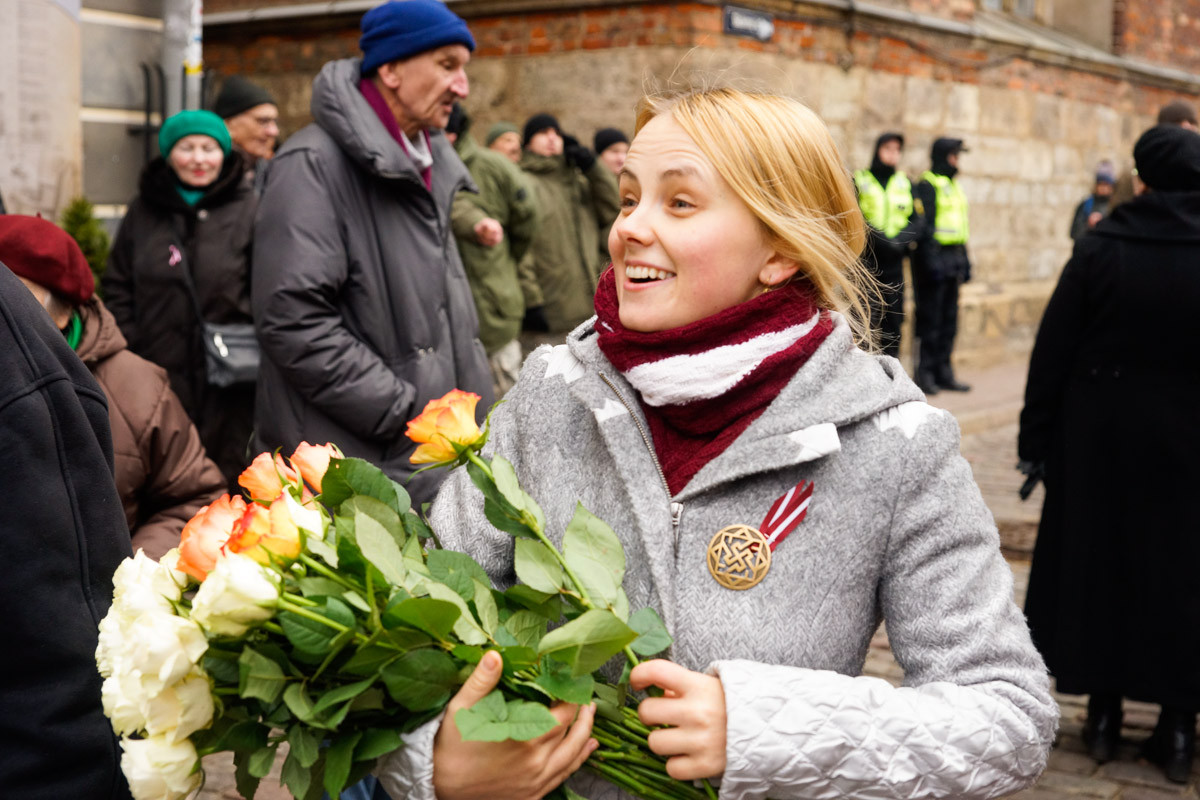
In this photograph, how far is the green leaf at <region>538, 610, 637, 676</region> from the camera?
1.44 meters

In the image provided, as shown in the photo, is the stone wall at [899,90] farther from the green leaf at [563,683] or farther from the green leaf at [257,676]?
the green leaf at [257,676]

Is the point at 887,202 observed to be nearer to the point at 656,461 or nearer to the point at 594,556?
the point at 656,461

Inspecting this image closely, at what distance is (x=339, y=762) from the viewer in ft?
4.72

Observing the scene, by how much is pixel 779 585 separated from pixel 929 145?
11487 millimetres

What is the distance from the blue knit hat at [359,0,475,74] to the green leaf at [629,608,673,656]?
2557mm

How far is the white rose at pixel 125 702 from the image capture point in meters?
1.31

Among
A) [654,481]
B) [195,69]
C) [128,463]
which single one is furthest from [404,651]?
[195,69]

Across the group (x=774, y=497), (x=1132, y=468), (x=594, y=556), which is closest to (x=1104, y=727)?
(x=1132, y=468)

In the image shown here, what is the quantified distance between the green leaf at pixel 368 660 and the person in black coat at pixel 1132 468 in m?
3.36

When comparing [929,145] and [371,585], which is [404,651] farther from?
[929,145]

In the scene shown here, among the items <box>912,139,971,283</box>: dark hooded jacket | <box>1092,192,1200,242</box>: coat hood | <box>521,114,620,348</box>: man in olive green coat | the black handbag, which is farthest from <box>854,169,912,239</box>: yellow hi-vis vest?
the black handbag

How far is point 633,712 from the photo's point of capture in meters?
1.61

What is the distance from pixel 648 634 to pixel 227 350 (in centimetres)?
339

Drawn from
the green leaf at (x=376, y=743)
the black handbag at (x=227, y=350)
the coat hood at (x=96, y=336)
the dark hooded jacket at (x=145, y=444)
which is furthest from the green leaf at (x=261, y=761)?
the black handbag at (x=227, y=350)
